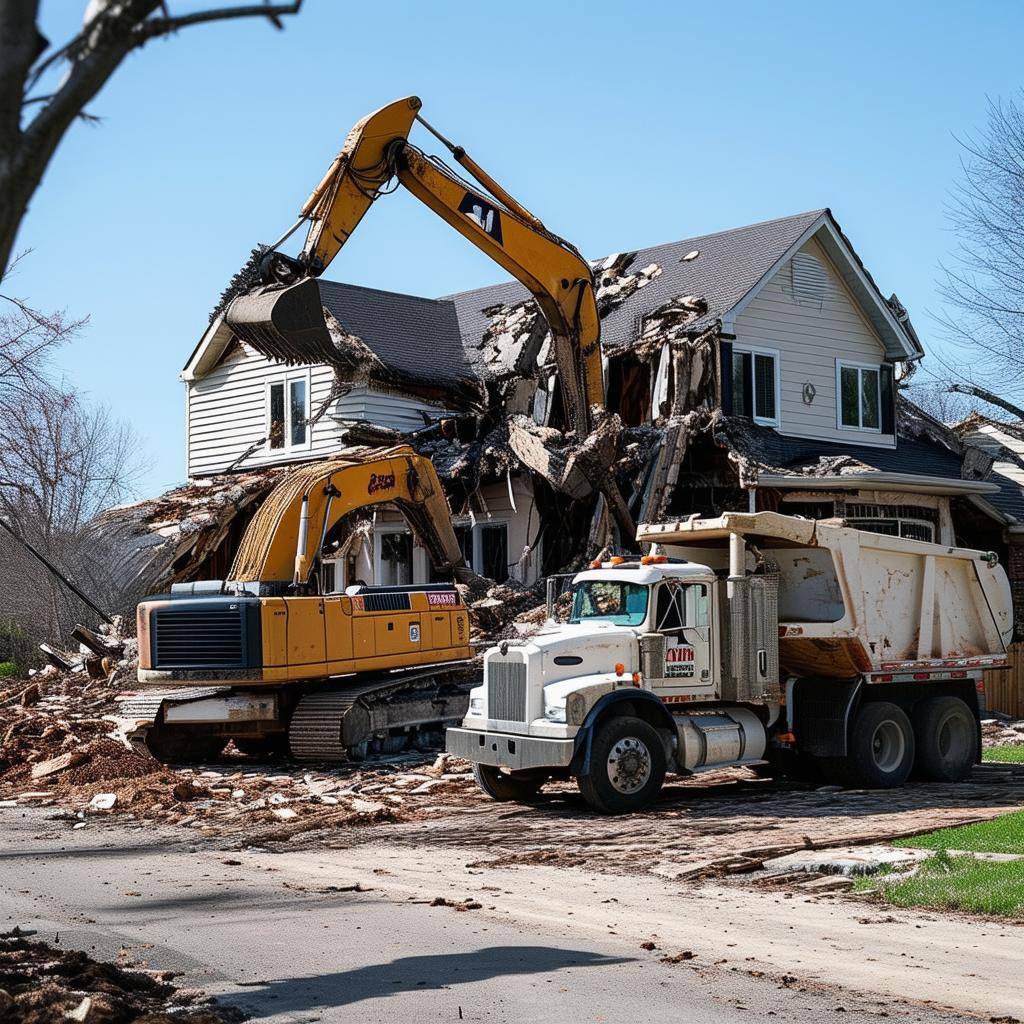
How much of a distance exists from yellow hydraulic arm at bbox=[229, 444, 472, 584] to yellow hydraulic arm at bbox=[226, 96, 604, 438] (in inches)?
70.9

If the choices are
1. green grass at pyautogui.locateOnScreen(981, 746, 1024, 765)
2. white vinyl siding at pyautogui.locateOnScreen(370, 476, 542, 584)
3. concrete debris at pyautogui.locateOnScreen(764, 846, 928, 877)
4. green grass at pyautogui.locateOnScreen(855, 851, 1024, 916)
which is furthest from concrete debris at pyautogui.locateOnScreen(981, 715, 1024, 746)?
green grass at pyautogui.locateOnScreen(855, 851, 1024, 916)

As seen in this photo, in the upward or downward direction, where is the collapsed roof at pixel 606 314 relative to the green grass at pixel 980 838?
upward

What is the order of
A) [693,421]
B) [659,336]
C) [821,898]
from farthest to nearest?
[659,336], [693,421], [821,898]

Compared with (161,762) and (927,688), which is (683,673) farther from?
(161,762)

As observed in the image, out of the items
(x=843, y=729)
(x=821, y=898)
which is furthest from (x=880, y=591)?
(x=821, y=898)

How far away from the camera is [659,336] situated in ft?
91.7

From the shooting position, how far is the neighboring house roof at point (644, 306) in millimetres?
28703

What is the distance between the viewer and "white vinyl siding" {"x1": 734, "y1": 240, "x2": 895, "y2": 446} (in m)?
28.5

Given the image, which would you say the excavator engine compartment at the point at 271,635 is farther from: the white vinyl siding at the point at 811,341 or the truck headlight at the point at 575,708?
the white vinyl siding at the point at 811,341

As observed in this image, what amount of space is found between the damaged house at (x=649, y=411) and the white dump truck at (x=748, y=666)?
6732 millimetres

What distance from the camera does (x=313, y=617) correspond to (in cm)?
1886

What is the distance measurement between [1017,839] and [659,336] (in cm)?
1643

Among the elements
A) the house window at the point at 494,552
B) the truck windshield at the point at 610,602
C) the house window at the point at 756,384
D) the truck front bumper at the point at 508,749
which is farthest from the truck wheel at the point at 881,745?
the house window at the point at 494,552

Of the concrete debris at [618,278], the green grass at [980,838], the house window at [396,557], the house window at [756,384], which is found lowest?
the green grass at [980,838]
